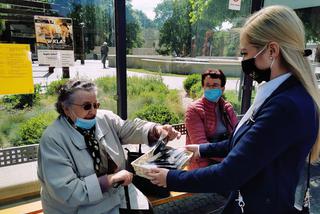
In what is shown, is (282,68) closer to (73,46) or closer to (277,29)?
(277,29)

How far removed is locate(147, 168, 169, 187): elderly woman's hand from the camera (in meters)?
1.52

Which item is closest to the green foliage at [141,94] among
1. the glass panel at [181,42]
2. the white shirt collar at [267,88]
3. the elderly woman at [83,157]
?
the glass panel at [181,42]

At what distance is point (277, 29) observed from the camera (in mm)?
1343

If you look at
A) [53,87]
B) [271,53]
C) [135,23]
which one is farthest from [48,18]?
[271,53]

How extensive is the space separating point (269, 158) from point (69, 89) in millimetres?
1462

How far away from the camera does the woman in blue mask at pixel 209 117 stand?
2.85 metres

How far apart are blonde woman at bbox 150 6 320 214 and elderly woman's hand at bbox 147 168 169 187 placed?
0.07ft

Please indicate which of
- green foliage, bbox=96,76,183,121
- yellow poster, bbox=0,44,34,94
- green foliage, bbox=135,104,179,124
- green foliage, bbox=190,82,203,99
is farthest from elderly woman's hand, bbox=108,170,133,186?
green foliage, bbox=190,82,203,99

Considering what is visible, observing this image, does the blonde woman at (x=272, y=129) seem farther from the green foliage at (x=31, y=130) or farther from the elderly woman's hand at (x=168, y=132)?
the green foliage at (x=31, y=130)

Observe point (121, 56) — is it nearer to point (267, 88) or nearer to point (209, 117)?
point (209, 117)

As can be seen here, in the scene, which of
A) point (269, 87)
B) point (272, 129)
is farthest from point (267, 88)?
point (272, 129)

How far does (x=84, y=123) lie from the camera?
2.14m

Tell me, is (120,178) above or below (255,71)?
below

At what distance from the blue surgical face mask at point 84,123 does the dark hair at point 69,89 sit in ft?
0.42
